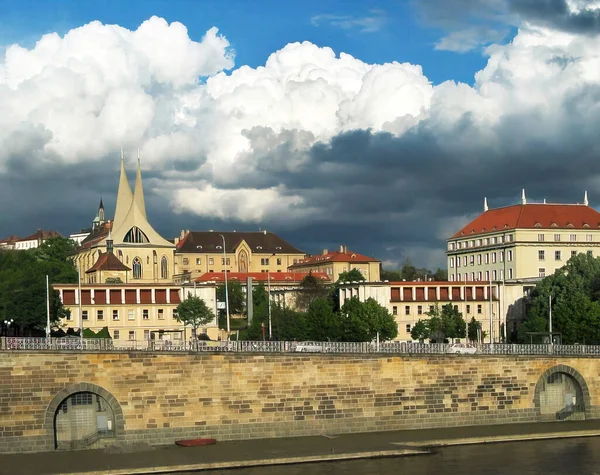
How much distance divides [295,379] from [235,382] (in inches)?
144

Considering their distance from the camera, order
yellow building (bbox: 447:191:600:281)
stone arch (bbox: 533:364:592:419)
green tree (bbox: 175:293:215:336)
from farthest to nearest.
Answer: yellow building (bbox: 447:191:600:281) → green tree (bbox: 175:293:215:336) → stone arch (bbox: 533:364:592:419)

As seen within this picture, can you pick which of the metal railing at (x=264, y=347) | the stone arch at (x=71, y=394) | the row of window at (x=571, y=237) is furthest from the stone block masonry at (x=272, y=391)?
the row of window at (x=571, y=237)

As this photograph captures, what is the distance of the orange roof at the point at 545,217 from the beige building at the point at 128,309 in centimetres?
5568

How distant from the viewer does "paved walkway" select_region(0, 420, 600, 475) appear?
2319 inches

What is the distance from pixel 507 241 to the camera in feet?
579

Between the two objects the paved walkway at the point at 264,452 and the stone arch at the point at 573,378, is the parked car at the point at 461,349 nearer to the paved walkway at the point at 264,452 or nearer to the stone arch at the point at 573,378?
the stone arch at the point at 573,378

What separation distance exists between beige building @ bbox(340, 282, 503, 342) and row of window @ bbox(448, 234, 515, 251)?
2832 cm

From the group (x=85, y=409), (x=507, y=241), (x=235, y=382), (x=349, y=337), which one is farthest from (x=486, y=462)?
(x=507, y=241)

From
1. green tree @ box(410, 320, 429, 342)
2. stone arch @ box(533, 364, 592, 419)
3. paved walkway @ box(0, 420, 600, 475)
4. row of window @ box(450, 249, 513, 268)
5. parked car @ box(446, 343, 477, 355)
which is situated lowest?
paved walkway @ box(0, 420, 600, 475)

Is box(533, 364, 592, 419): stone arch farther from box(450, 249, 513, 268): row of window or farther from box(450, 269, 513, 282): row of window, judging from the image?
box(450, 249, 513, 268): row of window

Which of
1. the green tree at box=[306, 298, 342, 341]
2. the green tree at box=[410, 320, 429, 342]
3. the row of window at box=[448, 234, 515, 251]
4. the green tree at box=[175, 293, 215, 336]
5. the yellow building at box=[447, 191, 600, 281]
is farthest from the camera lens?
the row of window at box=[448, 234, 515, 251]

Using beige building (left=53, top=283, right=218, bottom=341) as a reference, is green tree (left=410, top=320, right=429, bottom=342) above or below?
below

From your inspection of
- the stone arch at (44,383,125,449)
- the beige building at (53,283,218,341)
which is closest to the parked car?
the stone arch at (44,383,125,449)

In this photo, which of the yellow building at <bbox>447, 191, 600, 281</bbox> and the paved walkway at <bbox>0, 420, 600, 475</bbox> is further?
the yellow building at <bbox>447, 191, 600, 281</bbox>
